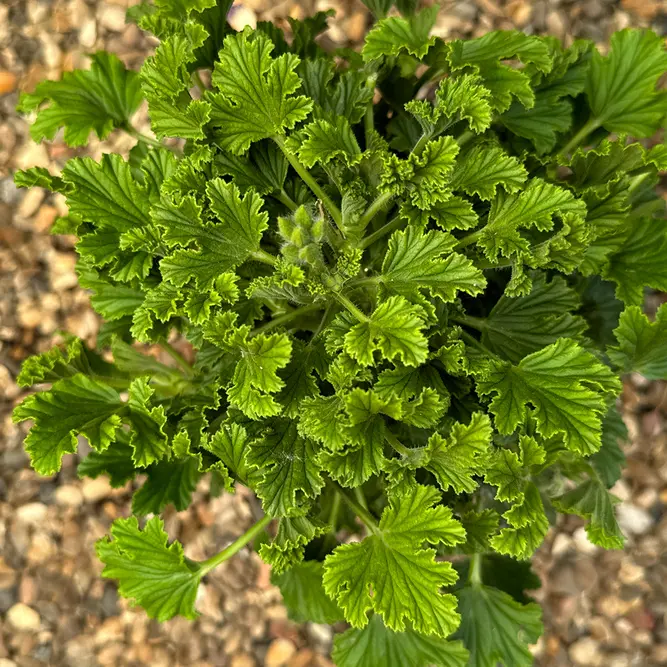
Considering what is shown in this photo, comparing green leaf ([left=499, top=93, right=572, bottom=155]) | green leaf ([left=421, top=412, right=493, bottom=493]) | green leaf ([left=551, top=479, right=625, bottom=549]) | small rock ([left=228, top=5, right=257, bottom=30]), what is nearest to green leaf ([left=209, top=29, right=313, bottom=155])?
green leaf ([left=499, top=93, right=572, bottom=155])

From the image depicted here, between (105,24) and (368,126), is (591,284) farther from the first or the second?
(105,24)

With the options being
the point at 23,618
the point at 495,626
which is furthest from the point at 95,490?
the point at 495,626

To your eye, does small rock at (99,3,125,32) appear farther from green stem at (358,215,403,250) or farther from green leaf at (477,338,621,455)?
green leaf at (477,338,621,455)

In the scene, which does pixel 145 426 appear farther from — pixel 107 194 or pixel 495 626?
pixel 495 626

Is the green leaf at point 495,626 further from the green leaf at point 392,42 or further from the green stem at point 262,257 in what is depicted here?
the green leaf at point 392,42

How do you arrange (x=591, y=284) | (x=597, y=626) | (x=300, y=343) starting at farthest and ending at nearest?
(x=597, y=626)
(x=591, y=284)
(x=300, y=343)

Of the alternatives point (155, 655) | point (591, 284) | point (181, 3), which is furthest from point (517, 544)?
point (155, 655)

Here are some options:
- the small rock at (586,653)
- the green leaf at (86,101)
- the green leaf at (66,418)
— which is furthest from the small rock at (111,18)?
the small rock at (586,653)
